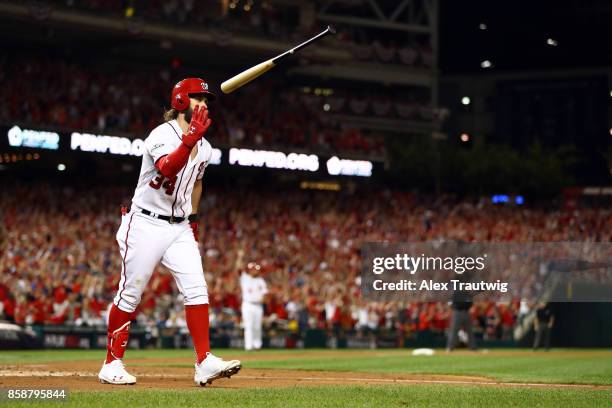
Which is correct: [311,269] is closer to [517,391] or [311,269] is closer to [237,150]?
[237,150]

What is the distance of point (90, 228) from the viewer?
1167 inches

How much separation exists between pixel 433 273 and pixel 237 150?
1984cm


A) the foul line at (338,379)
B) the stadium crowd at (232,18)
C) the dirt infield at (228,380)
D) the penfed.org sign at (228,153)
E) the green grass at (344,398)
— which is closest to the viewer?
the green grass at (344,398)

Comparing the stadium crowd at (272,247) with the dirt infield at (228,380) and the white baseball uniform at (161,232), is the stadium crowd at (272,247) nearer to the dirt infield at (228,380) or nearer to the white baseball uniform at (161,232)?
the dirt infield at (228,380)

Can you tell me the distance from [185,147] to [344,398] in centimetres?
223

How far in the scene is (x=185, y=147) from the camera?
8.40 m

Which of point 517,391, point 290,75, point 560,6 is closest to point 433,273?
point 517,391

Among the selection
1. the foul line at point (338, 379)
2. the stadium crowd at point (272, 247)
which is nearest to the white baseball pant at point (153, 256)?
the foul line at point (338, 379)

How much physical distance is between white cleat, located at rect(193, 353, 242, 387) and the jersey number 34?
4.46 feet

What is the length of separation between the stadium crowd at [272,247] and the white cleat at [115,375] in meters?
13.7

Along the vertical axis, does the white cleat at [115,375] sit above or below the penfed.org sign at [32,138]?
below

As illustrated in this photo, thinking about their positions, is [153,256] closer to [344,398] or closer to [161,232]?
[161,232]

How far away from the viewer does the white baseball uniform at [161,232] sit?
8.85 meters

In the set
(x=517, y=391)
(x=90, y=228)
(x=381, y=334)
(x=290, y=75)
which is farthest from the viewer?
(x=290, y=75)
